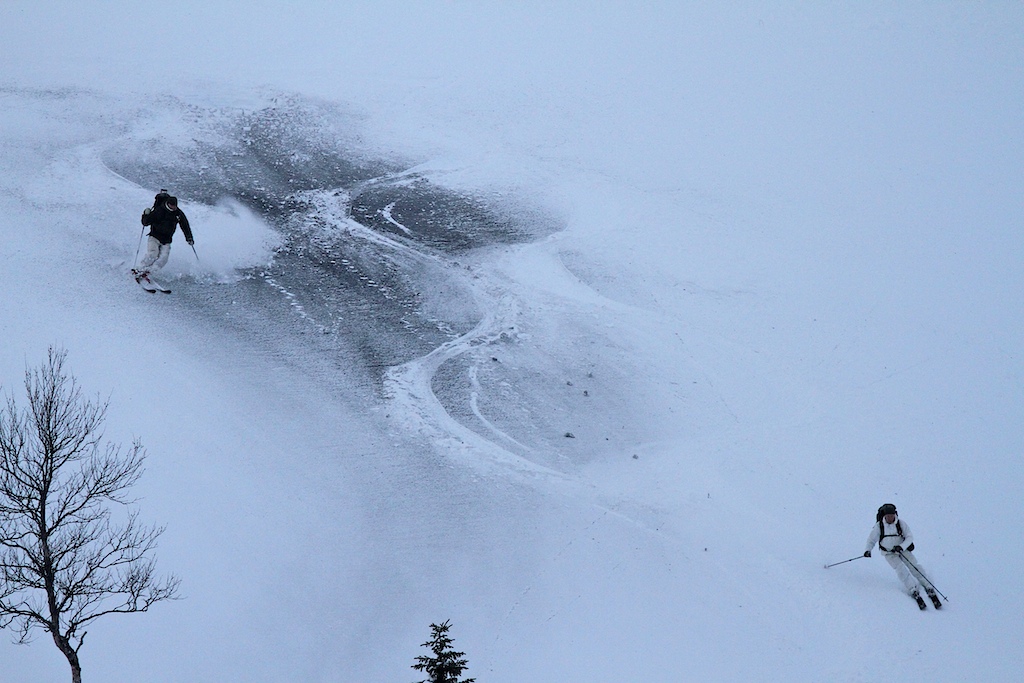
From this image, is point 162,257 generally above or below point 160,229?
below

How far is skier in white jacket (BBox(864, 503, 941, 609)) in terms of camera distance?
1075 centimetres

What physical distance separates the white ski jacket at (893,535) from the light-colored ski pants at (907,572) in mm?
102

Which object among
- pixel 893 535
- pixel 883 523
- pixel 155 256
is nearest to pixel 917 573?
pixel 893 535

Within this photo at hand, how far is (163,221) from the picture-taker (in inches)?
596

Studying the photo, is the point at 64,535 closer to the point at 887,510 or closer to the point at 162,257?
the point at 162,257

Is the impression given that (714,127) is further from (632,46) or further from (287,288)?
(287,288)

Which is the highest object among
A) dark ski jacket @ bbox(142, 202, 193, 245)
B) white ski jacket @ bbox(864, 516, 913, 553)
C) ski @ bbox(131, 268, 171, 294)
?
dark ski jacket @ bbox(142, 202, 193, 245)

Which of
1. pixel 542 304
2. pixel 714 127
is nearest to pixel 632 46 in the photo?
pixel 714 127

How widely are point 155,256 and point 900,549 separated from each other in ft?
43.0

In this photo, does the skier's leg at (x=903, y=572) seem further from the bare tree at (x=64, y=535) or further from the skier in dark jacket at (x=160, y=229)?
the skier in dark jacket at (x=160, y=229)

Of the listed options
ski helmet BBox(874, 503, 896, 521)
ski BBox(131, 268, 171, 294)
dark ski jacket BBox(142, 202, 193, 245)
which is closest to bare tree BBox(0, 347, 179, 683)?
ski BBox(131, 268, 171, 294)

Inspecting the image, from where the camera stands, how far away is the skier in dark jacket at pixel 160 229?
1512 centimetres

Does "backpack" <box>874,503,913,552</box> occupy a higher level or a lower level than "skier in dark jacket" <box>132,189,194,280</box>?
lower

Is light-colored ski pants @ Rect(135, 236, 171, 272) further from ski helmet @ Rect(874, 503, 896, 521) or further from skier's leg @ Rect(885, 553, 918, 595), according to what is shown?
skier's leg @ Rect(885, 553, 918, 595)
